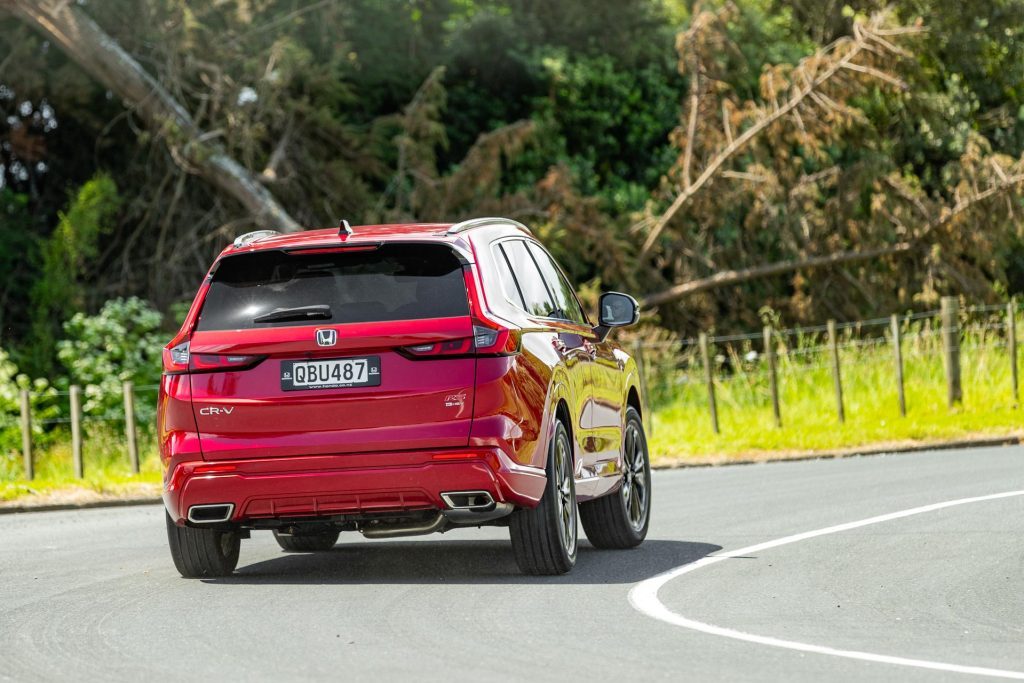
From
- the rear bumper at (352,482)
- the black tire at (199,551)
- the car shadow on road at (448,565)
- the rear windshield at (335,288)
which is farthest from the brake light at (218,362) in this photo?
the car shadow on road at (448,565)

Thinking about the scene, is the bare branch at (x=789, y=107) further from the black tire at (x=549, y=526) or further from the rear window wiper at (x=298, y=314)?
Result: the rear window wiper at (x=298, y=314)

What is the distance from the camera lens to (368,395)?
915 cm

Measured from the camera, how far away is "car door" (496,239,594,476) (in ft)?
33.1

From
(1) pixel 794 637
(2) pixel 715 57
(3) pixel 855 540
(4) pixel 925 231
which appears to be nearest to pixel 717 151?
(2) pixel 715 57

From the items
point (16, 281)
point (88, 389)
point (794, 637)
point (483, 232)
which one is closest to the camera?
point (794, 637)

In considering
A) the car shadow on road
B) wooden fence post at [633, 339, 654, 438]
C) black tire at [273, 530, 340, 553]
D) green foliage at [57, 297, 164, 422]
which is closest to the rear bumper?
the car shadow on road

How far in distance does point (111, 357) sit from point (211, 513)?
17.7 m

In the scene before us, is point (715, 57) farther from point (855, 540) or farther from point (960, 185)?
point (855, 540)

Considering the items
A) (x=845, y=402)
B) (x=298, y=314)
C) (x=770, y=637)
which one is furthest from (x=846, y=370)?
(x=770, y=637)

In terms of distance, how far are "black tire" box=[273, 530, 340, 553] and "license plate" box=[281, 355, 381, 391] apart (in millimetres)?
2697

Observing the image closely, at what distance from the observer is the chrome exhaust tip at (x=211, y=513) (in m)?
9.29

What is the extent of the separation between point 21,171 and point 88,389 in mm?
6303

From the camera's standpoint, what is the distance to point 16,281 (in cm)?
2900

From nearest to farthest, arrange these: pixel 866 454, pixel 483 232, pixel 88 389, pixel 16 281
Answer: pixel 483 232 → pixel 866 454 → pixel 88 389 → pixel 16 281
